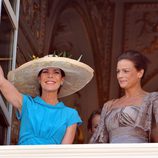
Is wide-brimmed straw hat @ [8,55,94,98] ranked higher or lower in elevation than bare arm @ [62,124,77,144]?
higher

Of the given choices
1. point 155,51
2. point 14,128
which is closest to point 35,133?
point 14,128

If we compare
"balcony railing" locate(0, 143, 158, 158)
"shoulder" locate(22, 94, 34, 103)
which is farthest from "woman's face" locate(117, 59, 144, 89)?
"balcony railing" locate(0, 143, 158, 158)

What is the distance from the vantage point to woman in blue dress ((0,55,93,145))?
18.9 feet

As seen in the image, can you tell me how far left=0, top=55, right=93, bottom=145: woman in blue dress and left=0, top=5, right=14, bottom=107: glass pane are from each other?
1.41 ft

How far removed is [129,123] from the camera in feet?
19.5

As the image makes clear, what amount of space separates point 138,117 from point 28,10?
374 cm

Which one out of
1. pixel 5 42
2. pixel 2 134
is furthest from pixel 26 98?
pixel 5 42

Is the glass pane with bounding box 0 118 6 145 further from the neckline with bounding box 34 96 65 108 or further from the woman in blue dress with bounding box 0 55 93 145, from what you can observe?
the neckline with bounding box 34 96 65 108

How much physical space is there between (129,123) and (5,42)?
4.69ft

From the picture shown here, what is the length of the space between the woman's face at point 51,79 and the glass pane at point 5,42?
74 centimetres

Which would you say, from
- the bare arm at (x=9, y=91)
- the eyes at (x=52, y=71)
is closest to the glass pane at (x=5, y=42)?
the eyes at (x=52, y=71)

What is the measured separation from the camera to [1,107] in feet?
21.5

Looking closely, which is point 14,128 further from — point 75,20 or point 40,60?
point 75,20

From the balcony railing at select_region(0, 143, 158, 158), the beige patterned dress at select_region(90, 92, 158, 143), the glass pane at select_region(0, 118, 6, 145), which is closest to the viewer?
the balcony railing at select_region(0, 143, 158, 158)
